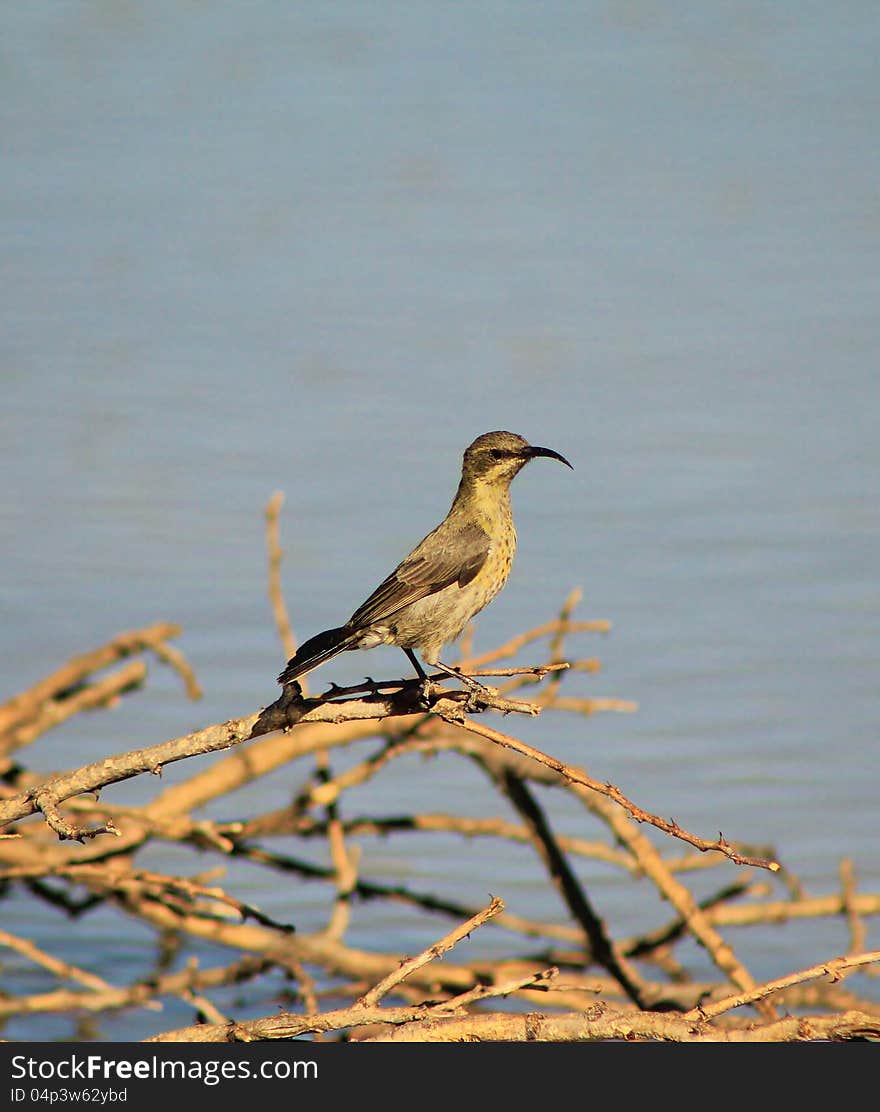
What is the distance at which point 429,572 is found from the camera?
5973 millimetres

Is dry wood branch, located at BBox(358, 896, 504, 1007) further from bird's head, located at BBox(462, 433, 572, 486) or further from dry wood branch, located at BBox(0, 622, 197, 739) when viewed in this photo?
dry wood branch, located at BBox(0, 622, 197, 739)

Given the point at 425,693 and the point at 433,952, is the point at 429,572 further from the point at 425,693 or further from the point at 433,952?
the point at 433,952

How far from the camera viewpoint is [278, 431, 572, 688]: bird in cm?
583

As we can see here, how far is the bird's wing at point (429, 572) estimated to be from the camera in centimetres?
582

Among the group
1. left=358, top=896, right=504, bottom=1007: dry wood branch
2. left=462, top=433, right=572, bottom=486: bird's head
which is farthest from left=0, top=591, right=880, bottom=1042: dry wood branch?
left=358, top=896, right=504, bottom=1007: dry wood branch

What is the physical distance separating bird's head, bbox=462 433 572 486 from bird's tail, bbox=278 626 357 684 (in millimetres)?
1069

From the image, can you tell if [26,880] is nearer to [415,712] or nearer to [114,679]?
[114,679]

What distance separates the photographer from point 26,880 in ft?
22.3

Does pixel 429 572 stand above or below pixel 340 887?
above

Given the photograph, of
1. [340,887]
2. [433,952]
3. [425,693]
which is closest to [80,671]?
[340,887]

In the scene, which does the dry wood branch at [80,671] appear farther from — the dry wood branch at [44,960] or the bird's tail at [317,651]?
the bird's tail at [317,651]

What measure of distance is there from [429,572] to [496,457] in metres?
0.70

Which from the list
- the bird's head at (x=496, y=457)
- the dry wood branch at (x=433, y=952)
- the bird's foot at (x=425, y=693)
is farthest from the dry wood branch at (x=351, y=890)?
the dry wood branch at (x=433, y=952)

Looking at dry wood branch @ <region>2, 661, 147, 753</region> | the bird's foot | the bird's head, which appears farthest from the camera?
dry wood branch @ <region>2, 661, 147, 753</region>
